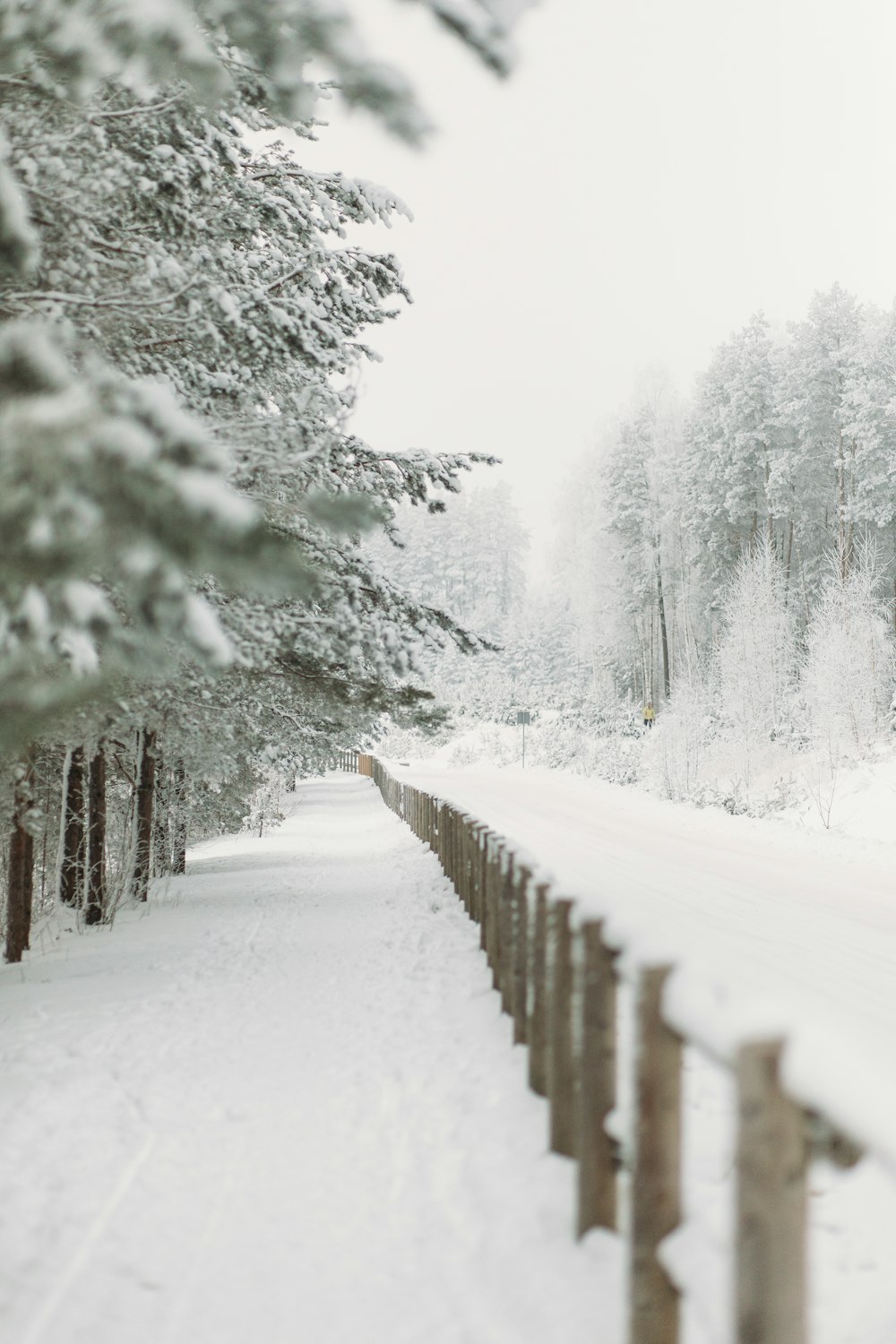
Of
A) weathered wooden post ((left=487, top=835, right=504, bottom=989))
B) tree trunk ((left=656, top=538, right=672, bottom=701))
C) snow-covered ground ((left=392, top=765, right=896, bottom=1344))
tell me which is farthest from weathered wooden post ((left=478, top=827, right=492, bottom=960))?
tree trunk ((left=656, top=538, right=672, bottom=701))

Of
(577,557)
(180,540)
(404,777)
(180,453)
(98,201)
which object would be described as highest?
(577,557)

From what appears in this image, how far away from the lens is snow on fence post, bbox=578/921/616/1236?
9.55ft

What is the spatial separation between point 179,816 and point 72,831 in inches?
108

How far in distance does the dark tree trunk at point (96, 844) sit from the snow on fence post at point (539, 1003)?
23.0 feet

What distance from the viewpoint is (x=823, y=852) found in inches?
564

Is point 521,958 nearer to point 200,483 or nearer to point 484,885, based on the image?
point 484,885

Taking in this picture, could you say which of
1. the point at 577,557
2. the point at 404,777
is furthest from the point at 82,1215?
the point at 577,557

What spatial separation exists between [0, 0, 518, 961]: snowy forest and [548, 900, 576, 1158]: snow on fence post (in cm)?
175

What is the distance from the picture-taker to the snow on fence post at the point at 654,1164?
2299 millimetres

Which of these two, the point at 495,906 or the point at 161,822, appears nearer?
the point at 495,906

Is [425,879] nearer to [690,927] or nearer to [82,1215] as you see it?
[690,927]

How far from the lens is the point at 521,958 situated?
4969 mm

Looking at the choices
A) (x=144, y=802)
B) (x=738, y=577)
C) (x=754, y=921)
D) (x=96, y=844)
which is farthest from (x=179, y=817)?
(x=738, y=577)

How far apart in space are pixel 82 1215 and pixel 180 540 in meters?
3.09
